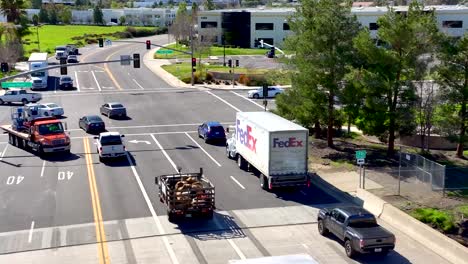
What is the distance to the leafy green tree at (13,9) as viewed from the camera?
10425 centimetres

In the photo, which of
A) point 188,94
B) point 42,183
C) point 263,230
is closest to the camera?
point 263,230

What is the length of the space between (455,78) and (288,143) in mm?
11979

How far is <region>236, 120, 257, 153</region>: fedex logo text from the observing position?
115 feet

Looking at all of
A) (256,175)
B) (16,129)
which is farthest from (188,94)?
(256,175)

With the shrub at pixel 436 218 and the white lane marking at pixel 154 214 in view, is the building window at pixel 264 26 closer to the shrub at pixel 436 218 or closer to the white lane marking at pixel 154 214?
the white lane marking at pixel 154 214

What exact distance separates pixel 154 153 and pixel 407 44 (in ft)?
58.2

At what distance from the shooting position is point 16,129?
45688mm

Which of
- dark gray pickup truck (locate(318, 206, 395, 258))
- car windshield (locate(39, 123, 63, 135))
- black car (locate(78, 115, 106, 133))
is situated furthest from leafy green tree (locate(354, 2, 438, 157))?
black car (locate(78, 115, 106, 133))

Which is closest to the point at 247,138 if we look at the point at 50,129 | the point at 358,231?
the point at 358,231

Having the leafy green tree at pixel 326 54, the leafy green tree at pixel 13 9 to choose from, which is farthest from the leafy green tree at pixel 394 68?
the leafy green tree at pixel 13 9

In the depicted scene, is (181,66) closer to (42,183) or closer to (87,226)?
(42,183)

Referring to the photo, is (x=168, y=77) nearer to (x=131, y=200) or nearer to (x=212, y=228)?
(x=131, y=200)

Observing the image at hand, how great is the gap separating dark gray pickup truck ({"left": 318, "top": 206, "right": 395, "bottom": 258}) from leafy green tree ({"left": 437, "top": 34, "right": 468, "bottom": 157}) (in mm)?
14542

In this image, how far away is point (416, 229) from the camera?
88.1ft
